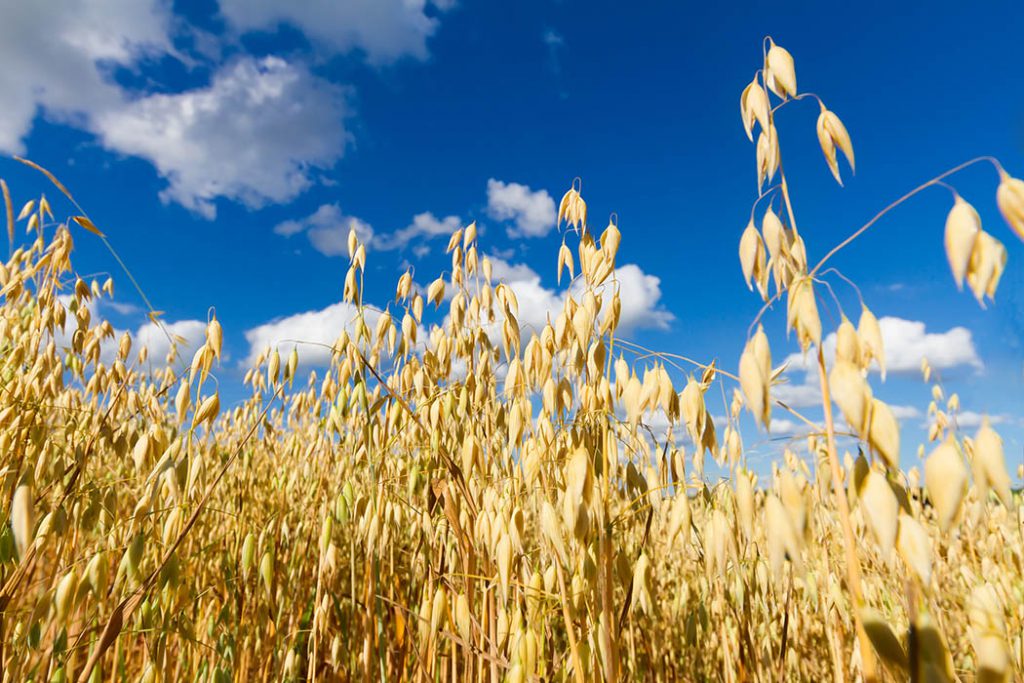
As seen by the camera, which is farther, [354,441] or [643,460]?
[354,441]

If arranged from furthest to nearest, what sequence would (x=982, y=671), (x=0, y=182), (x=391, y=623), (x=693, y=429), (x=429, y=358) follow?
(x=391, y=623) < (x=429, y=358) < (x=0, y=182) < (x=693, y=429) < (x=982, y=671)

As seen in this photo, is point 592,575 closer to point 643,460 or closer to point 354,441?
point 643,460

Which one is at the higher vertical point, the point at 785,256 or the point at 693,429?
the point at 785,256

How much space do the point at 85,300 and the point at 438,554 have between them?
1499 millimetres

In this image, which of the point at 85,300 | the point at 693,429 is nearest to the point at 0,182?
the point at 85,300

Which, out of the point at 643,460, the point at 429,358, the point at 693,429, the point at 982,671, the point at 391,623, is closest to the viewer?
the point at 982,671

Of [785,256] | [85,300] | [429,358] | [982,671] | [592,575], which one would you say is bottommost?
[982,671]

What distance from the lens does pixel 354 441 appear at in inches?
78.1

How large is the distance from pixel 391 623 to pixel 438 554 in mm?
705

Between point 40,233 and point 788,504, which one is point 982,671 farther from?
point 40,233

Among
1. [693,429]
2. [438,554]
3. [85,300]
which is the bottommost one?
[438,554]

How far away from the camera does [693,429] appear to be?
99 cm

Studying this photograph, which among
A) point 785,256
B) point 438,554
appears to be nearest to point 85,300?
point 438,554

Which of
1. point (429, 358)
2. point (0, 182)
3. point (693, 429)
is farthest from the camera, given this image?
point (429, 358)
